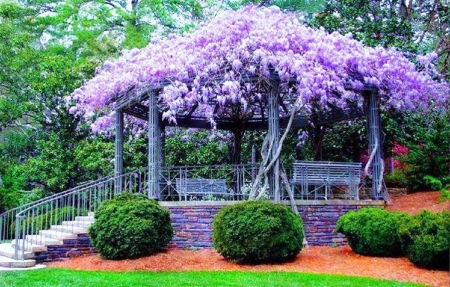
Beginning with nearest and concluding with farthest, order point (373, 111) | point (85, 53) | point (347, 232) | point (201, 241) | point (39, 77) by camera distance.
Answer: point (347, 232) → point (201, 241) → point (373, 111) → point (39, 77) → point (85, 53)

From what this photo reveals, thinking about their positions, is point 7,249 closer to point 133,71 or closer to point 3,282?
point 3,282

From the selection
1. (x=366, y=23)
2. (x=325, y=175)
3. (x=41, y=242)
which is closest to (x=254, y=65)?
(x=325, y=175)

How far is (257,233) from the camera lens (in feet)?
26.9

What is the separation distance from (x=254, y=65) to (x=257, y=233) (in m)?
3.31

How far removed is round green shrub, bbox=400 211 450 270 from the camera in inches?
284

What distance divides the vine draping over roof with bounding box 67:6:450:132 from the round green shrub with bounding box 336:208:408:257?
2.40 m

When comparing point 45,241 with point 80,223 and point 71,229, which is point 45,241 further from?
point 80,223

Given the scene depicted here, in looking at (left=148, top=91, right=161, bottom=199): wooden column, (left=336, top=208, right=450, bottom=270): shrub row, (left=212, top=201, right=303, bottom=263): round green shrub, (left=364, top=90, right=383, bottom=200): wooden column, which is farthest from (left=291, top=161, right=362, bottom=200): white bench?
(left=148, top=91, right=161, bottom=199): wooden column

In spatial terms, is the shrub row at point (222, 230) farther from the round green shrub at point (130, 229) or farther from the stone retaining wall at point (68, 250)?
the stone retaining wall at point (68, 250)

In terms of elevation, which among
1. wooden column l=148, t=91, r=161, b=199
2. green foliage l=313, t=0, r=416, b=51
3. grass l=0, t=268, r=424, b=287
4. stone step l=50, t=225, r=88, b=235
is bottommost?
grass l=0, t=268, r=424, b=287

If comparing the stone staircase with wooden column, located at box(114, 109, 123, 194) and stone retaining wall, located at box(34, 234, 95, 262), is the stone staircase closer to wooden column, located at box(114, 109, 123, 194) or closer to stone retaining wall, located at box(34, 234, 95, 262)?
stone retaining wall, located at box(34, 234, 95, 262)

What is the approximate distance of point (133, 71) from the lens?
10352 millimetres

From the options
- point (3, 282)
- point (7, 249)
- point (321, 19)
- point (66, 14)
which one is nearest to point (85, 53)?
point (66, 14)

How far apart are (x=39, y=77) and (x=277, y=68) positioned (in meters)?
9.87
